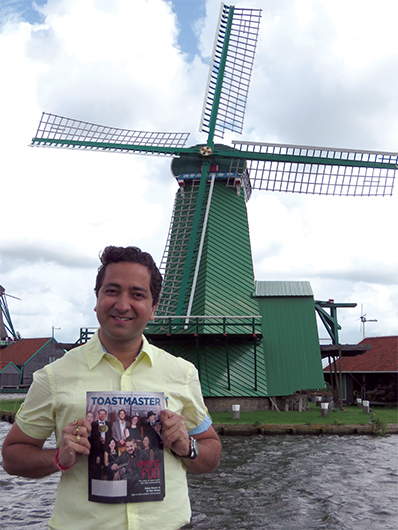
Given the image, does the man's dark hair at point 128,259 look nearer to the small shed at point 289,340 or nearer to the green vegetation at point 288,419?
the green vegetation at point 288,419

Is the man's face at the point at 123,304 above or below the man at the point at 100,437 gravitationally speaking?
above

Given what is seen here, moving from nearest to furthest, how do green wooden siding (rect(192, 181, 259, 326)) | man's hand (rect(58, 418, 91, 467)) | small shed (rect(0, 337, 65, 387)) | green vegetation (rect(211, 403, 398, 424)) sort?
man's hand (rect(58, 418, 91, 467))
green vegetation (rect(211, 403, 398, 424))
green wooden siding (rect(192, 181, 259, 326))
small shed (rect(0, 337, 65, 387))

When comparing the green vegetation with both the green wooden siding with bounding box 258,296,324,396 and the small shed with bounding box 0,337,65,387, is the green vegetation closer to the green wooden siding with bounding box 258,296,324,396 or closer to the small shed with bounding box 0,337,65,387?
the green wooden siding with bounding box 258,296,324,396

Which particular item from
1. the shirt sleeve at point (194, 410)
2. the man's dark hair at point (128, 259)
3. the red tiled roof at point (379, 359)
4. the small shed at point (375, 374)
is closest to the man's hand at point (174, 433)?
the shirt sleeve at point (194, 410)

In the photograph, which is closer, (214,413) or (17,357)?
(214,413)

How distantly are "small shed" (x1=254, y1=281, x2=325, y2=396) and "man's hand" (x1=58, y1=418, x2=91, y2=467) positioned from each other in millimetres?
20049

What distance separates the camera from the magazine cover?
6.69 feet

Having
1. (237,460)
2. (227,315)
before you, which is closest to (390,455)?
(237,460)

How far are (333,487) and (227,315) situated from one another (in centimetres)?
1237

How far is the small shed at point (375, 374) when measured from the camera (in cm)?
2962

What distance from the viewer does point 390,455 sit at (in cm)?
1257

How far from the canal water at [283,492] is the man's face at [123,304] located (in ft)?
18.6

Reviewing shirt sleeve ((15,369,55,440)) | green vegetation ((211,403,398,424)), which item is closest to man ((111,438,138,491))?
shirt sleeve ((15,369,55,440))

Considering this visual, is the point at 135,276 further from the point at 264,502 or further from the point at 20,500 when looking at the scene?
the point at 20,500
